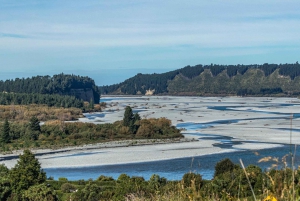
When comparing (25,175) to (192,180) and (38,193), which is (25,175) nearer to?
(38,193)

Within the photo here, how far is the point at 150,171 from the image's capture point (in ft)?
112

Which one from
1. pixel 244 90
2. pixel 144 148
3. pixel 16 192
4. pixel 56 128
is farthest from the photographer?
pixel 244 90

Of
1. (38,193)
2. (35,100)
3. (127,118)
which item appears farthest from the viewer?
(35,100)

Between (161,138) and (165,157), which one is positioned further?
(161,138)

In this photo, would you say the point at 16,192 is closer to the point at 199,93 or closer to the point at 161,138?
the point at 161,138

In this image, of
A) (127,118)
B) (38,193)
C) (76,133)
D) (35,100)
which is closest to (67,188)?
(38,193)

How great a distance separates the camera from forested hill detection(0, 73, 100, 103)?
426 feet

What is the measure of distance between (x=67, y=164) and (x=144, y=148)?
12.0 m

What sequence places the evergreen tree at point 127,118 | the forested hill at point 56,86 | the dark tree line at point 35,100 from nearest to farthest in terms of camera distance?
the evergreen tree at point 127,118 < the dark tree line at point 35,100 < the forested hill at point 56,86

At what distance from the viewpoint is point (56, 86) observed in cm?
13238

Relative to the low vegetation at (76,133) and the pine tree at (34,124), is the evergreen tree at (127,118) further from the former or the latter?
the pine tree at (34,124)

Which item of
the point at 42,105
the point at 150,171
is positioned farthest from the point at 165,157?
the point at 42,105

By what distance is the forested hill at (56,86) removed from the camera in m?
130

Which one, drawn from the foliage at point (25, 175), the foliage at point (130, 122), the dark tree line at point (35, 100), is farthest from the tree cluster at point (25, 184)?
the dark tree line at point (35, 100)
